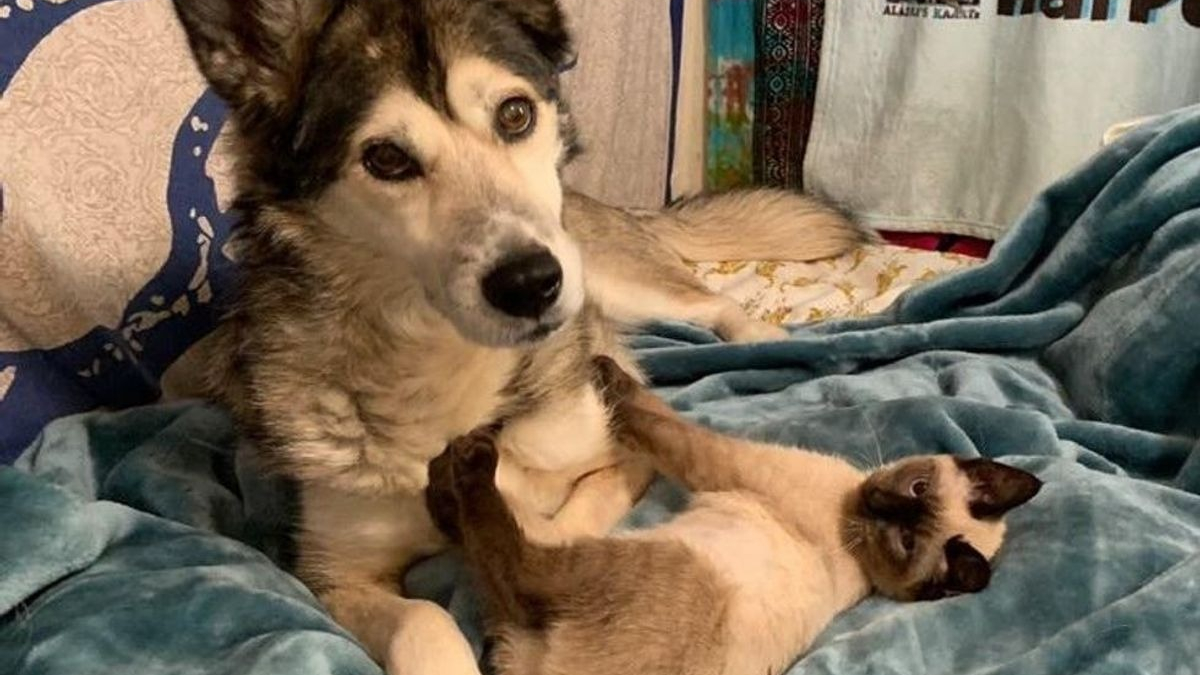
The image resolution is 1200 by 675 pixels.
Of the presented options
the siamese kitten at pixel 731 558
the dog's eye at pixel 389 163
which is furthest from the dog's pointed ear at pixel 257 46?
the siamese kitten at pixel 731 558

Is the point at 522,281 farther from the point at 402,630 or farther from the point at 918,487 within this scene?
the point at 918,487

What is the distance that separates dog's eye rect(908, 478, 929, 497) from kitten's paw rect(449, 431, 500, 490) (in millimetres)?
532

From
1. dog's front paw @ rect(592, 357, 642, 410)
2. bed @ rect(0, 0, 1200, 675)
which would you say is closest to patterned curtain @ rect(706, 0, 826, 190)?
bed @ rect(0, 0, 1200, 675)

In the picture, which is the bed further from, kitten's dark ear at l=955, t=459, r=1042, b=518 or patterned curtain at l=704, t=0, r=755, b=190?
patterned curtain at l=704, t=0, r=755, b=190

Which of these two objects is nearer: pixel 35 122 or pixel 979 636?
pixel 979 636

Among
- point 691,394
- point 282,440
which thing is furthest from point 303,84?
point 691,394

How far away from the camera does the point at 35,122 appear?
166 centimetres

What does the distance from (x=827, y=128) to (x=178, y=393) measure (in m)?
1.66

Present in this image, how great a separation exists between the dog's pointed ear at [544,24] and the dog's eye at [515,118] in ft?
0.45

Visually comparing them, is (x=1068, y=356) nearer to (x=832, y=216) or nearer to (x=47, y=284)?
(x=832, y=216)

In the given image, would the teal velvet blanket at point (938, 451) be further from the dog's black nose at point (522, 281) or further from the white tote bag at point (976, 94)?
the white tote bag at point (976, 94)

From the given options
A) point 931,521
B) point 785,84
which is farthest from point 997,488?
Result: point 785,84

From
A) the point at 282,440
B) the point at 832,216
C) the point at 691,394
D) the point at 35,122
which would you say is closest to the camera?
the point at 282,440

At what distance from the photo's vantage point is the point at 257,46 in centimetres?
141
